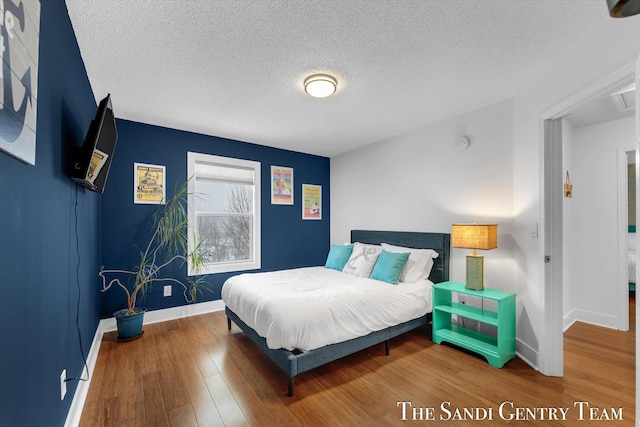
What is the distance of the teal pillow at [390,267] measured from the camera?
10.2 ft

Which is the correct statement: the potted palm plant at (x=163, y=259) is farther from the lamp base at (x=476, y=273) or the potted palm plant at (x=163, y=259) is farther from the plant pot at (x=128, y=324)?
the lamp base at (x=476, y=273)

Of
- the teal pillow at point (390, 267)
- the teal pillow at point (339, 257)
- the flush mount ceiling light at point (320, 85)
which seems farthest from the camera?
the teal pillow at point (339, 257)

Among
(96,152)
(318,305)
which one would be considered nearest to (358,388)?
(318,305)

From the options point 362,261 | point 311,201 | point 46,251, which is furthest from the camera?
point 311,201

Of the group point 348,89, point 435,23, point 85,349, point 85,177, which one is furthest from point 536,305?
point 85,349

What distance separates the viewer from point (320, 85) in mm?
2432

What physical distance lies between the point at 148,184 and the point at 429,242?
3705 mm

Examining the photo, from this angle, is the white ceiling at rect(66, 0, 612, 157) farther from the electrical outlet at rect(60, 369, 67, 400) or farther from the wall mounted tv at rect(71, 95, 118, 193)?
the electrical outlet at rect(60, 369, 67, 400)

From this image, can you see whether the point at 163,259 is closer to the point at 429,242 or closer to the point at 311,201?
the point at 311,201

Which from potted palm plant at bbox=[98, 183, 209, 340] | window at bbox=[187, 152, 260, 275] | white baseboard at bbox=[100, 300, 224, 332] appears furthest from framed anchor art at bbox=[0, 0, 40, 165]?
white baseboard at bbox=[100, 300, 224, 332]

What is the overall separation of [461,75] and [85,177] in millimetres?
2998

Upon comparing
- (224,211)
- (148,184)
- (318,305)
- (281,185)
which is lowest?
(318,305)

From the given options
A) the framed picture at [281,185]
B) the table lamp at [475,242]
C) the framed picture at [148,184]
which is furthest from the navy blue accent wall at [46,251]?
the table lamp at [475,242]

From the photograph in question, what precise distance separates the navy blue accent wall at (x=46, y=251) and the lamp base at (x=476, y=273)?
3179 mm
